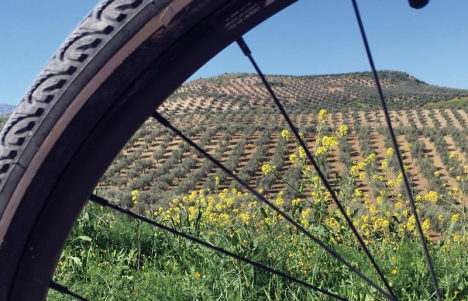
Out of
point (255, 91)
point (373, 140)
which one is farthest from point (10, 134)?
point (255, 91)

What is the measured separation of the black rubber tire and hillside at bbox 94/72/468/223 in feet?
16.1

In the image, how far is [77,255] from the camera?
3215 millimetres

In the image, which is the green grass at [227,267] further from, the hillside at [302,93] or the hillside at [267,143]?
the hillside at [302,93]

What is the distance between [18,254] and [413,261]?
7.29 feet

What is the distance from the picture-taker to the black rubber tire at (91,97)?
3.08 ft

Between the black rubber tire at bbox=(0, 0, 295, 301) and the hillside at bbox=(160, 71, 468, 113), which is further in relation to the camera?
the hillside at bbox=(160, 71, 468, 113)

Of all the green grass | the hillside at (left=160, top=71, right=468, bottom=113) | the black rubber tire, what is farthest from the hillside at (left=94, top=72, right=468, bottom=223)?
the black rubber tire

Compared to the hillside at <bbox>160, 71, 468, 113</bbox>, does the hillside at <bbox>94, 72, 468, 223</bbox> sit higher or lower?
lower

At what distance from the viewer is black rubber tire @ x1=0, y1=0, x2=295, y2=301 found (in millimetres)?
939

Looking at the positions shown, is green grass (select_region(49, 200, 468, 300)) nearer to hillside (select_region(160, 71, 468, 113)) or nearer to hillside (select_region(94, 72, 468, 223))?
hillside (select_region(94, 72, 468, 223))

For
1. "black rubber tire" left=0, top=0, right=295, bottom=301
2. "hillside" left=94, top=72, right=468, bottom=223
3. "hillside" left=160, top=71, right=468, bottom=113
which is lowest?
"black rubber tire" left=0, top=0, right=295, bottom=301

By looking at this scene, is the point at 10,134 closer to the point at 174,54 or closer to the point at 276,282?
the point at 174,54

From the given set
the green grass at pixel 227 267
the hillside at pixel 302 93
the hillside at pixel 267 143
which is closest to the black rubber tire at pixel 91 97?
the green grass at pixel 227 267

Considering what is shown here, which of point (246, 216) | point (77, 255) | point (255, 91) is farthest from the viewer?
point (255, 91)
